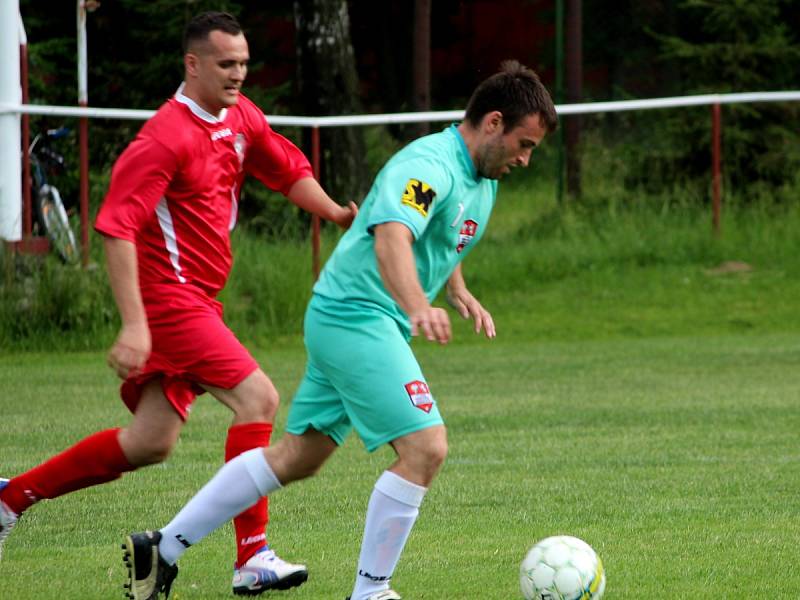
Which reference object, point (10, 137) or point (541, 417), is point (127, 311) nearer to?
point (541, 417)

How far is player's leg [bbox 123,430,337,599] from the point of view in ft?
16.6

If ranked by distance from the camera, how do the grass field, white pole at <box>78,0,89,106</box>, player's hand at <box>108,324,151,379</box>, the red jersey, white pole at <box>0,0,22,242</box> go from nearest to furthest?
player's hand at <box>108,324,151,379</box> → the red jersey → the grass field → white pole at <box>0,0,22,242</box> → white pole at <box>78,0,89,106</box>

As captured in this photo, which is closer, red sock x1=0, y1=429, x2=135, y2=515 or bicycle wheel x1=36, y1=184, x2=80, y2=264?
red sock x1=0, y1=429, x2=135, y2=515

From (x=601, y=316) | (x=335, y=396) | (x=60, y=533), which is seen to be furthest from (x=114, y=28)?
(x=335, y=396)

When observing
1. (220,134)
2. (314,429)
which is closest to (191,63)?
(220,134)

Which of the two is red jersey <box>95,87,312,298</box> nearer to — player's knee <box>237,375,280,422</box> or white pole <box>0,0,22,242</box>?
player's knee <box>237,375,280,422</box>

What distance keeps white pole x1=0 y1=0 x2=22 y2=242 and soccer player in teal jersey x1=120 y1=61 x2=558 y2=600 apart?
8.51m

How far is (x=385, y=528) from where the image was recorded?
4.79 m

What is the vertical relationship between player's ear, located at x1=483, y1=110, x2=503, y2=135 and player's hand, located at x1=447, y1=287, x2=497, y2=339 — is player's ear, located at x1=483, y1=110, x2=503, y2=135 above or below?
above

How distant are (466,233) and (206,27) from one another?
1.26m

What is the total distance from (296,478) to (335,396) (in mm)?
325

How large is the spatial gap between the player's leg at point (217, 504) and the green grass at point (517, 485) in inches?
11.0

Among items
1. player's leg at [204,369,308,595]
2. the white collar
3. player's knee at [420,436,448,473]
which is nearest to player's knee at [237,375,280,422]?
player's leg at [204,369,308,595]

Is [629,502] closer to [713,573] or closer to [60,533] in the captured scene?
[713,573]
